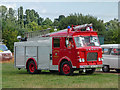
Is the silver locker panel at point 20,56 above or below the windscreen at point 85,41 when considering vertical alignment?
below

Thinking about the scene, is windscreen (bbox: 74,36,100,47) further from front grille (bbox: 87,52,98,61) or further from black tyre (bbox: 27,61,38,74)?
black tyre (bbox: 27,61,38,74)

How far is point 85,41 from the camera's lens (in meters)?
21.6

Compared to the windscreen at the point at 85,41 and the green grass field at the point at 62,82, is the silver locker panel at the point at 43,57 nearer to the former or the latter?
the windscreen at the point at 85,41

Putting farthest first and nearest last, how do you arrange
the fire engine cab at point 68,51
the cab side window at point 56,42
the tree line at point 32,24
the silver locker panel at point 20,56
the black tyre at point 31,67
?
the tree line at point 32,24
the silver locker panel at point 20,56
the black tyre at point 31,67
the cab side window at point 56,42
the fire engine cab at point 68,51

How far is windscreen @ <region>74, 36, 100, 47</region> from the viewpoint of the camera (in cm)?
2131

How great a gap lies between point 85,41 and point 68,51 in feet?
4.05

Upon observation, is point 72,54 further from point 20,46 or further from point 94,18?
point 94,18

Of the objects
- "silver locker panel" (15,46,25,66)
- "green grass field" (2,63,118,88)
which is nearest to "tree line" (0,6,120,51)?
"silver locker panel" (15,46,25,66)

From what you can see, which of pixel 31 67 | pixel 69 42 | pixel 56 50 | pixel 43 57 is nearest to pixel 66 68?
pixel 56 50

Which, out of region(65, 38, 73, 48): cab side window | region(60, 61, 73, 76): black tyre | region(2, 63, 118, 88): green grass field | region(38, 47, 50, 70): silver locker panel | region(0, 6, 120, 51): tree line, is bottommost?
region(2, 63, 118, 88): green grass field

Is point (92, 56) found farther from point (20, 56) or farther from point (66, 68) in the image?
point (20, 56)

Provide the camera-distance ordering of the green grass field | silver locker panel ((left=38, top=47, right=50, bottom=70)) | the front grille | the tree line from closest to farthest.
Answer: the green grass field
the front grille
silver locker panel ((left=38, top=47, right=50, bottom=70))
the tree line

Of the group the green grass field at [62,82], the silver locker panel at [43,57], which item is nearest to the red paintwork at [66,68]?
the green grass field at [62,82]

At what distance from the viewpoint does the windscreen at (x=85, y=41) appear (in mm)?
21312
